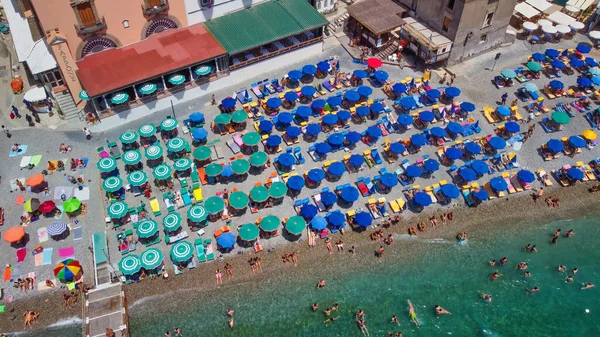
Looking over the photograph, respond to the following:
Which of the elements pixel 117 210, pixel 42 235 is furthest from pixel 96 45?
pixel 42 235

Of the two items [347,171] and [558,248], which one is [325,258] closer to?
[347,171]

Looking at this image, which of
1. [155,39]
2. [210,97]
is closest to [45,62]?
[155,39]

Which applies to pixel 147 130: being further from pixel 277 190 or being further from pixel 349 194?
pixel 349 194

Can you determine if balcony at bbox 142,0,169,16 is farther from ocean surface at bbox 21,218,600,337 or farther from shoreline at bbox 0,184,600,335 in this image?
ocean surface at bbox 21,218,600,337

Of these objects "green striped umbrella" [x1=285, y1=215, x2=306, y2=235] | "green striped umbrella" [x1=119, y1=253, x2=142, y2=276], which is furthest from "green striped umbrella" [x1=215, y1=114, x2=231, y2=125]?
"green striped umbrella" [x1=119, y1=253, x2=142, y2=276]

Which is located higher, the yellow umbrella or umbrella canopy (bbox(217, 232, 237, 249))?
the yellow umbrella

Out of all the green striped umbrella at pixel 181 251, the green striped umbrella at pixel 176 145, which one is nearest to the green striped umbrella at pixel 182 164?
the green striped umbrella at pixel 176 145
